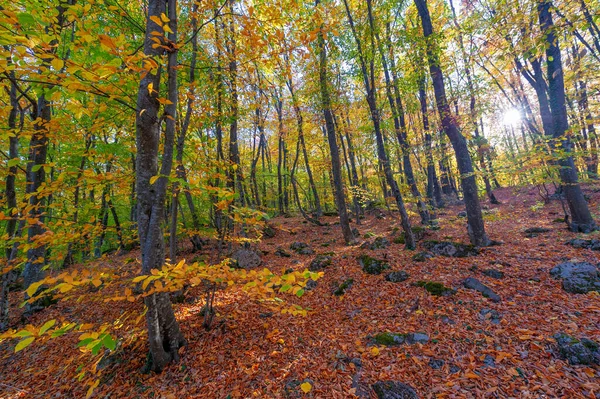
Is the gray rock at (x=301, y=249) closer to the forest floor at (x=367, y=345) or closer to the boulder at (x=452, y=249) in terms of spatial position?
the forest floor at (x=367, y=345)

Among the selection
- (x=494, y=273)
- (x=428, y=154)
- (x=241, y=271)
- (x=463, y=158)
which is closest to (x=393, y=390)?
(x=241, y=271)

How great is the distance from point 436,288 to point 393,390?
267cm

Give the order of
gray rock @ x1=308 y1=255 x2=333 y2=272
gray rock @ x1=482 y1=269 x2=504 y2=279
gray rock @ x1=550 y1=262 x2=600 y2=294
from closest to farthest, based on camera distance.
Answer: gray rock @ x1=550 y1=262 x2=600 y2=294 < gray rock @ x1=482 y1=269 x2=504 y2=279 < gray rock @ x1=308 y1=255 x2=333 y2=272

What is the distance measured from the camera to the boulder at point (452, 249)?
6.44 metres

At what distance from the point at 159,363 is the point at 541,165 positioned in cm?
988

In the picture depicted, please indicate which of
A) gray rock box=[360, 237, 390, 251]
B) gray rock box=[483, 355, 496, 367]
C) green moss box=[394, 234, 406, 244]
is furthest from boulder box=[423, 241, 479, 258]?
gray rock box=[483, 355, 496, 367]

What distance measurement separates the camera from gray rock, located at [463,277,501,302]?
445 cm

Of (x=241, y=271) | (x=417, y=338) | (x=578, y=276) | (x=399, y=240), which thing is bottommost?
(x=417, y=338)

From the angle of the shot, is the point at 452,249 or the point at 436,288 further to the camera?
the point at 452,249

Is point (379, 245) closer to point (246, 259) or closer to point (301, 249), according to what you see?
point (301, 249)

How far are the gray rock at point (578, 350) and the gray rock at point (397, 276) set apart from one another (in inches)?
107

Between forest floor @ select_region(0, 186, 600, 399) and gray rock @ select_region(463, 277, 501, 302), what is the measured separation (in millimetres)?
123

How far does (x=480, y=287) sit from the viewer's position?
15.6 feet

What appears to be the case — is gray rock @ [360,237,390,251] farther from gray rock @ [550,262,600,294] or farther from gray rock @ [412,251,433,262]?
gray rock @ [550,262,600,294]
